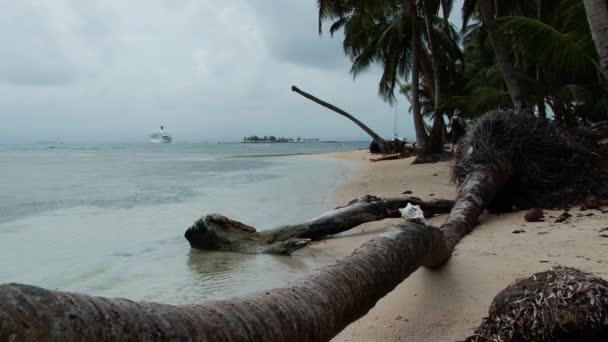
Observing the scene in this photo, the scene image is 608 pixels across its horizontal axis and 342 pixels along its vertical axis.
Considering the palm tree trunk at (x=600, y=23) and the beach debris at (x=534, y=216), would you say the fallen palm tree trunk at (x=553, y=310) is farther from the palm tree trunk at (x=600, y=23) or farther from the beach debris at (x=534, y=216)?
the palm tree trunk at (x=600, y=23)

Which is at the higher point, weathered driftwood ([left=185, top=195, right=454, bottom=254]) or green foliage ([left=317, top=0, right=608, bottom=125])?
green foliage ([left=317, top=0, right=608, bottom=125])

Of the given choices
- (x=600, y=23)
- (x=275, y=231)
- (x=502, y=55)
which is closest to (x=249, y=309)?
(x=275, y=231)

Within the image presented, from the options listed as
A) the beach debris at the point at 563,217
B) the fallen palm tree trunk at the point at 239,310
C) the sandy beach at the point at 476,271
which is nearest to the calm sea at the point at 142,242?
the sandy beach at the point at 476,271

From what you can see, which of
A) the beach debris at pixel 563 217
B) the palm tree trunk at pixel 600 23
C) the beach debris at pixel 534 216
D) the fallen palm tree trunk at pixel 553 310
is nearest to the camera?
the fallen palm tree trunk at pixel 553 310

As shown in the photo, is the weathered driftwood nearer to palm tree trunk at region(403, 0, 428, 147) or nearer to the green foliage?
the green foliage

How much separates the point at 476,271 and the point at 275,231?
10.6 feet

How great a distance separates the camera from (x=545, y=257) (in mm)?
4133

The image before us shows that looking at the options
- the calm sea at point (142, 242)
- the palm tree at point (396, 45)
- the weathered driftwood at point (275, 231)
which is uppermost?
the palm tree at point (396, 45)

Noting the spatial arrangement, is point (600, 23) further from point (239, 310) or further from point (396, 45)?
point (396, 45)

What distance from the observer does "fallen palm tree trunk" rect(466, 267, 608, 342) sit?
2.01 meters

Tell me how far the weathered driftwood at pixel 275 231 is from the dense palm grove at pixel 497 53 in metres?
3.75

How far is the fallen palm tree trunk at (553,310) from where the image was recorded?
2.01 m

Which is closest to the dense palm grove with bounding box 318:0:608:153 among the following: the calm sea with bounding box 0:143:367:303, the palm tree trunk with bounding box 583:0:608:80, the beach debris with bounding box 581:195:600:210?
the palm tree trunk with bounding box 583:0:608:80

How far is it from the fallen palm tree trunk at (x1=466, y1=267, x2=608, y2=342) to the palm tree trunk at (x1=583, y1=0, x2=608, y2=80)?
660 centimetres
